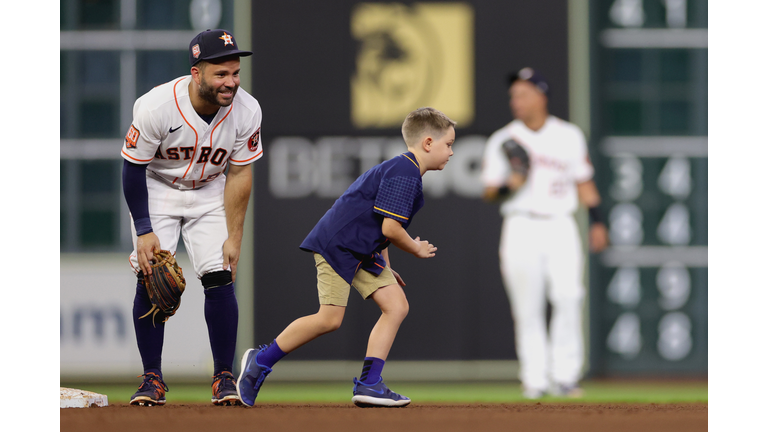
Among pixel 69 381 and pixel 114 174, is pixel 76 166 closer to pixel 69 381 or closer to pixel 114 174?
pixel 114 174

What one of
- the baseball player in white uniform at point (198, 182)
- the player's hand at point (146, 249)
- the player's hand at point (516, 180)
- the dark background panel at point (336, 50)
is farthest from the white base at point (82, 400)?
the dark background panel at point (336, 50)

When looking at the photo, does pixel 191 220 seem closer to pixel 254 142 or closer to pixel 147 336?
pixel 254 142

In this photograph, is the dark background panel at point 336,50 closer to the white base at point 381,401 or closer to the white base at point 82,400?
the white base at point 82,400

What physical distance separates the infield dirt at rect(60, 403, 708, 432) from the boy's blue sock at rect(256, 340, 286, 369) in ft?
0.63

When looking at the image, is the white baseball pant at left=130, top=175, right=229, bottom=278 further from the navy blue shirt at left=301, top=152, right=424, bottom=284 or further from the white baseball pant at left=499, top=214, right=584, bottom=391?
the white baseball pant at left=499, top=214, right=584, bottom=391

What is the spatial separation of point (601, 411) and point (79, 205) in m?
5.31

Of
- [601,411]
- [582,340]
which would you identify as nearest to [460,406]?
[601,411]

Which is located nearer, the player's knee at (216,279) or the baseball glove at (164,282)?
the baseball glove at (164,282)

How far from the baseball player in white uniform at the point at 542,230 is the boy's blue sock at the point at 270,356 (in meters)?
2.67

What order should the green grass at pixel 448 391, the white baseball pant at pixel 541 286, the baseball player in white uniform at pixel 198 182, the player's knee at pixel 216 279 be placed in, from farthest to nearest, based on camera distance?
the green grass at pixel 448 391 < the white baseball pant at pixel 541 286 < the player's knee at pixel 216 279 < the baseball player in white uniform at pixel 198 182

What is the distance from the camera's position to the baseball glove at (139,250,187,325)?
357 cm

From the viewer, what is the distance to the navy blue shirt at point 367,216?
11.2 ft

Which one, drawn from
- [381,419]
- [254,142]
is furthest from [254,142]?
[381,419]

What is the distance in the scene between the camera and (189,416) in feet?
10.8
